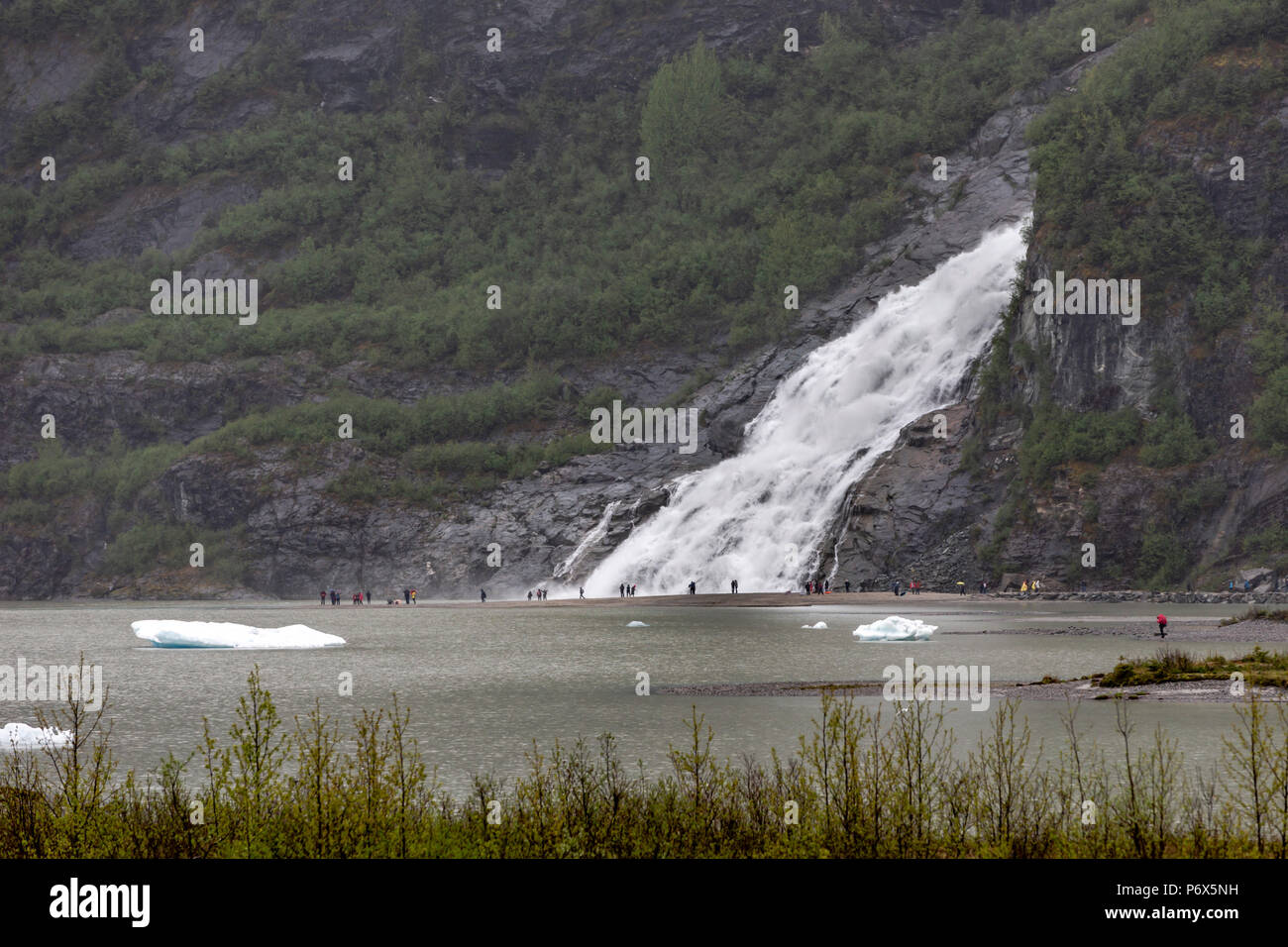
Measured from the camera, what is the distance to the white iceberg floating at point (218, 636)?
188 ft

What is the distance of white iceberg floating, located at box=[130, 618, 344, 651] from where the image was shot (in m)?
57.2

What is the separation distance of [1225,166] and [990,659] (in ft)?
208

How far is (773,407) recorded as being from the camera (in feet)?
379

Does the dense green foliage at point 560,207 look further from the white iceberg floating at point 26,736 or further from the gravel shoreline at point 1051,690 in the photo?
the white iceberg floating at point 26,736

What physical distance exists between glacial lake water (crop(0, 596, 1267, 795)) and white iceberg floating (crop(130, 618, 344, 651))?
0.79m

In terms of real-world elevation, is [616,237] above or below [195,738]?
above

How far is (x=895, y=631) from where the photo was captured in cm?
5391

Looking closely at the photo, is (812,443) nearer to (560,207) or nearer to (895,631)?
(895,631)

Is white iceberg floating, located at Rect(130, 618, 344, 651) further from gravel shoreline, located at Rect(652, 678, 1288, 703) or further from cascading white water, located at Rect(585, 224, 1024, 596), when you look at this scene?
cascading white water, located at Rect(585, 224, 1024, 596)

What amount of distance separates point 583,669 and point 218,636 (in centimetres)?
1982

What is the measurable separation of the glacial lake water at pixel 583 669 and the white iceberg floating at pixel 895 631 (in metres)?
0.52

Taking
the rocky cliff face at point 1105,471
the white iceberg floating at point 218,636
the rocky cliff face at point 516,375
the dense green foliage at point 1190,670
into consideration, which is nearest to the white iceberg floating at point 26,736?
the dense green foliage at point 1190,670

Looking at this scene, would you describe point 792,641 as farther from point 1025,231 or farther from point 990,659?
point 1025,231
